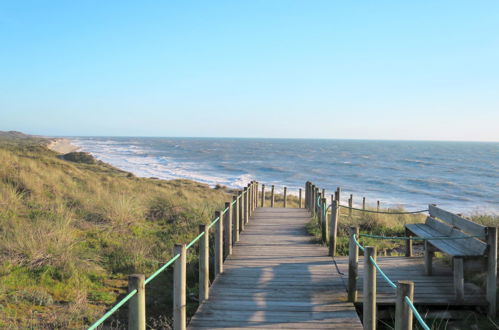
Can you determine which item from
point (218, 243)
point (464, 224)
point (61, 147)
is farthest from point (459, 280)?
point (61, 147)

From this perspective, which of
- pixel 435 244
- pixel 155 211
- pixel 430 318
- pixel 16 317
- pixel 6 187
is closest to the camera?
pixel 16 317

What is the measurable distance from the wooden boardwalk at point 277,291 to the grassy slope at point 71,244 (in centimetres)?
175

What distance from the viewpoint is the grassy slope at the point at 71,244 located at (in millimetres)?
5777

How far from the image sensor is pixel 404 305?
10.7 feet

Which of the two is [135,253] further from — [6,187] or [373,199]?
[373,199]

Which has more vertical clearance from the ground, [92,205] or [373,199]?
[92,205]

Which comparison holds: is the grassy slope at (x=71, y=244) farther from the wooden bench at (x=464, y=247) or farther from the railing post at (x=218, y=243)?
the wooden bench at (x=464, y=247)

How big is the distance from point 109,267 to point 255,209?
7427 millimetres

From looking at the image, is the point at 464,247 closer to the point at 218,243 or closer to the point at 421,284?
the point at 421,284

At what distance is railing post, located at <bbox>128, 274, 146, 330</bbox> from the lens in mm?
3119

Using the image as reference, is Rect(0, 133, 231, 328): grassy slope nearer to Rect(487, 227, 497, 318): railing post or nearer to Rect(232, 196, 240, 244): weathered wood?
Rect(232, 196, 240, 244): weathered wood

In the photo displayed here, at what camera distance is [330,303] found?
542 centimetres

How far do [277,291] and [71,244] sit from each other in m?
4.39

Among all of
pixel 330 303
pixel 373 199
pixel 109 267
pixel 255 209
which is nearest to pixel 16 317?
pixel 109 267
